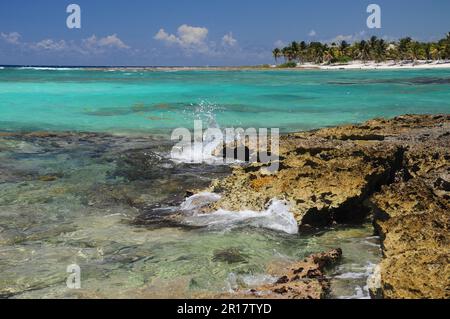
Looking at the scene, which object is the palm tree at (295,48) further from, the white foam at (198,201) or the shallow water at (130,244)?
the white foam at (198,201)

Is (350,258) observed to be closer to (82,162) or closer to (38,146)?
(82,162)

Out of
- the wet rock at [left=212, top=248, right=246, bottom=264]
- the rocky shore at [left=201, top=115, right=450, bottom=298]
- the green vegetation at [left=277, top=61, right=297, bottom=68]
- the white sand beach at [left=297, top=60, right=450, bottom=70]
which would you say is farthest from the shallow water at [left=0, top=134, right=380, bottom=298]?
the green vegetation at [left=277, top=61, right=297, bottom=68]

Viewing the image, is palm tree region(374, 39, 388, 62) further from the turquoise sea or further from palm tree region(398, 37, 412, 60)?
the turquoise sea

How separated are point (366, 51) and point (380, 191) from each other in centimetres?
13356

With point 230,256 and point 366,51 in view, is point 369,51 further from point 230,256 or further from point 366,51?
point 230,256

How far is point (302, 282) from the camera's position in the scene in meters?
5.05

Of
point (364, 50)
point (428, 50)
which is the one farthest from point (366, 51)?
point (428, 50)

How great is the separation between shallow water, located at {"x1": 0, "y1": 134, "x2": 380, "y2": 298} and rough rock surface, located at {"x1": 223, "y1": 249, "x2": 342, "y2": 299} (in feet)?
0.52

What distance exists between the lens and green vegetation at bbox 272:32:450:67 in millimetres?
120312

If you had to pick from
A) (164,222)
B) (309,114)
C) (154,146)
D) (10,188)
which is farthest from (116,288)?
(309,114)

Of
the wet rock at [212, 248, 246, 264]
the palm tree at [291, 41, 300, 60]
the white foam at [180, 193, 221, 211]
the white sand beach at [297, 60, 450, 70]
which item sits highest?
the palm tree at [291, 41, 300, 60]

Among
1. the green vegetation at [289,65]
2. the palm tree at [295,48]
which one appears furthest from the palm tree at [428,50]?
the green vegetation at [289,65]

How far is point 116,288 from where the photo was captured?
5477mm

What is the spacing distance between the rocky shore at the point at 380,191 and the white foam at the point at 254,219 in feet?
0.40
